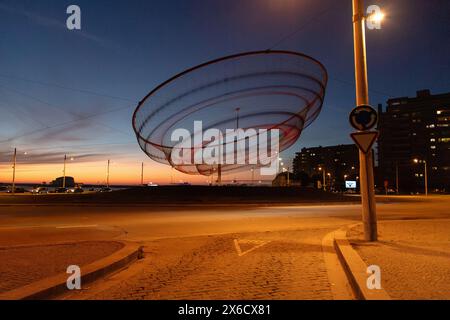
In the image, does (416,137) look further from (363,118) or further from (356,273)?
(356,273)

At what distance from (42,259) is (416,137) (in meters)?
176

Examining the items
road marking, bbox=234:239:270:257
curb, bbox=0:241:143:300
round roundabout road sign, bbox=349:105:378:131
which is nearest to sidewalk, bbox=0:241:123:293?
curb, bbox=0:241:143:300

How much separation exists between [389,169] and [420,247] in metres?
157

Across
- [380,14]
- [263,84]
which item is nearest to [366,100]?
[380,14]

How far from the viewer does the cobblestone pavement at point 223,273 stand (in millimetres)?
6164

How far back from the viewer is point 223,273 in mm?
7598

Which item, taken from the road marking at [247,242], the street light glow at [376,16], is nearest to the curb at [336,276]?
the road marking at [247,242]

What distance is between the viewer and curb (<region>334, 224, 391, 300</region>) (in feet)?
17.6

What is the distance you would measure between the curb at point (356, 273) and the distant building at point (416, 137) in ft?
472

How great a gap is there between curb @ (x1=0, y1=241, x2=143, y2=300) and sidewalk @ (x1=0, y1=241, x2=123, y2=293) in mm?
308

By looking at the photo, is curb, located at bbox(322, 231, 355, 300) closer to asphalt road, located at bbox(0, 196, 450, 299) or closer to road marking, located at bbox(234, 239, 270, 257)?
asphalt road, located at bbox(0, 196, 450, 299)

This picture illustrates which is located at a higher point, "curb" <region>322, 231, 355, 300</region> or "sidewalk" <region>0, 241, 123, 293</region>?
"sidewalk" <region>0, 241, 123, 293</region>

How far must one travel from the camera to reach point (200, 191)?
45781mm
